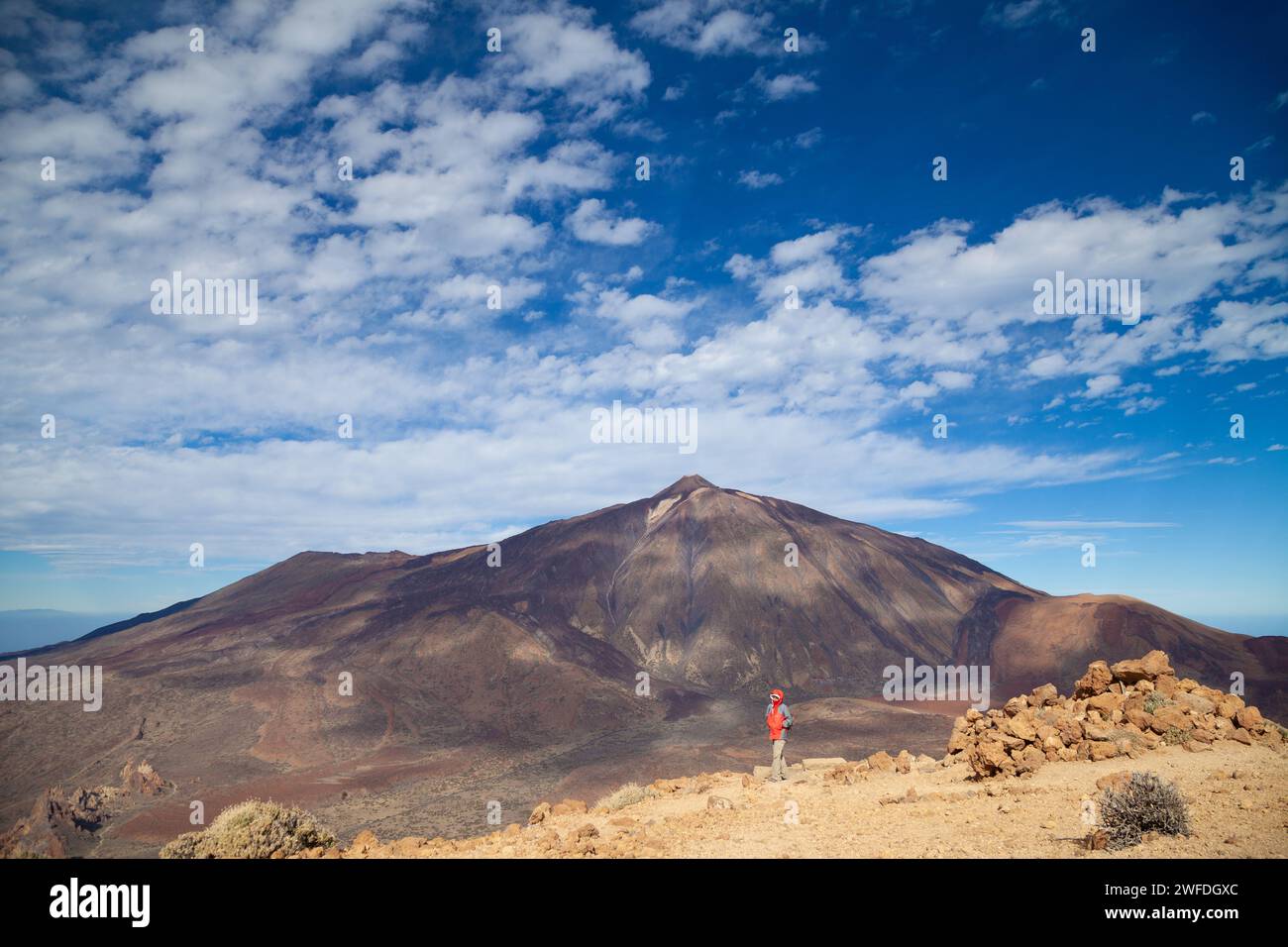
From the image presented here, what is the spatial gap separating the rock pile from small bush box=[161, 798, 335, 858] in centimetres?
1164

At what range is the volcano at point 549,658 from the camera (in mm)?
34844

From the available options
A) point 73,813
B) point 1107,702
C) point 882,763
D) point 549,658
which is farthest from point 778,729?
point 549,658

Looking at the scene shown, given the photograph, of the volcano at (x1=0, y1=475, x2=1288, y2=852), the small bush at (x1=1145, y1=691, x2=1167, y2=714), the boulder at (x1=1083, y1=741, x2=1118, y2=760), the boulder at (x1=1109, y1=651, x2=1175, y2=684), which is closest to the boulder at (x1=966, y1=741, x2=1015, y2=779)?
the boulder at (x1=1083, y1=741, x2=1118, y2=760)

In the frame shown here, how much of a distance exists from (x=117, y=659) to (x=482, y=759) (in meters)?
35.3

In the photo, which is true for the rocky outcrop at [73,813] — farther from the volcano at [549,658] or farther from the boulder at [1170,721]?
the boulder at [1170,721]

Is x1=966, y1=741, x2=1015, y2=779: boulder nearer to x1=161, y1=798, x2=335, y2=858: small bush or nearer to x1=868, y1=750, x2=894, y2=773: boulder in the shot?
x1=868, y1=750, x2=894, y2=773: boulder

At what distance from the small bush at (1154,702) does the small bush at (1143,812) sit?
6523 millimetres

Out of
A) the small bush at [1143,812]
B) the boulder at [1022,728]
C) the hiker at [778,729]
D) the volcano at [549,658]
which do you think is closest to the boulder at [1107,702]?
the boulder at [1022,728]

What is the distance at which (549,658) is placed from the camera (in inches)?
2120

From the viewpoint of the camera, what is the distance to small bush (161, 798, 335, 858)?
8.80 meters

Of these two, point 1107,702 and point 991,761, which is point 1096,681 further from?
point 991,761

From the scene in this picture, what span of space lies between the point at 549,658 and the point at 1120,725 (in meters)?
46.3
